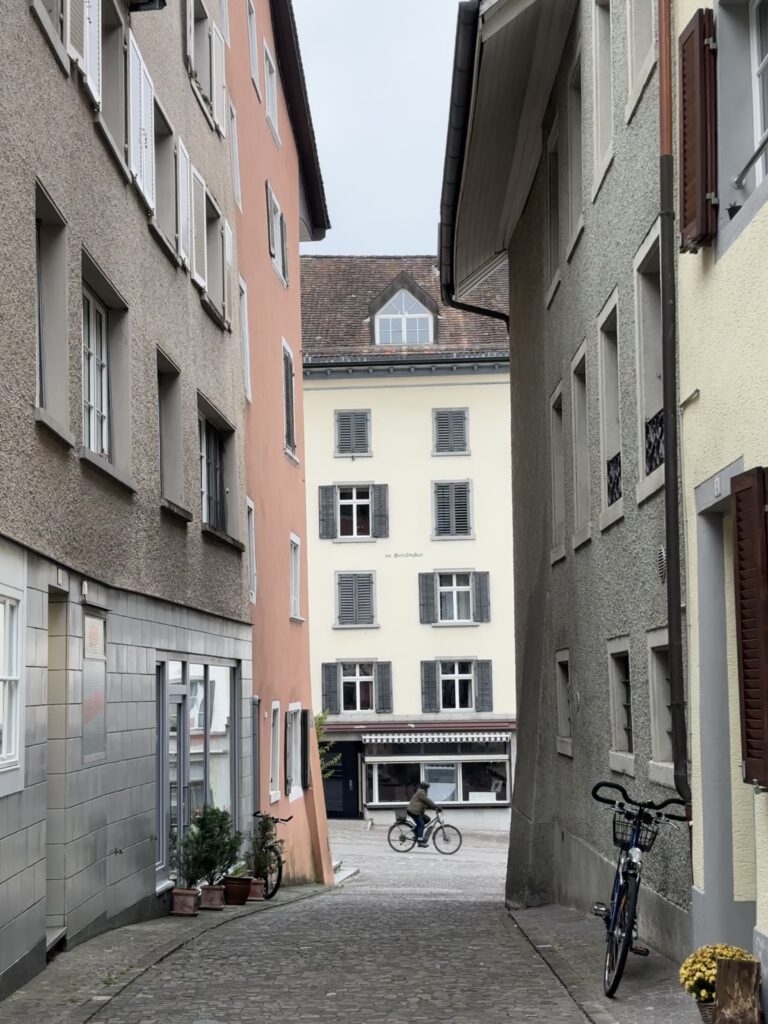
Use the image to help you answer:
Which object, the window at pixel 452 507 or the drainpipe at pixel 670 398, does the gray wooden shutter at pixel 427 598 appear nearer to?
the window at pixel 452 507

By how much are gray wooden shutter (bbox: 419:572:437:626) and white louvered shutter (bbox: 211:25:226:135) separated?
28350mm

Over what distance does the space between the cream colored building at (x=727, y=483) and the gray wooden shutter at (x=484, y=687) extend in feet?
126

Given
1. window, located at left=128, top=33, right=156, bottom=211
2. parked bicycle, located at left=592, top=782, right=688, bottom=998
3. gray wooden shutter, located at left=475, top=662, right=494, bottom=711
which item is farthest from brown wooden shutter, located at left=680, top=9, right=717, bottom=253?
gray wooden shutter, located at left=475, top=662, right=494, bottom=711

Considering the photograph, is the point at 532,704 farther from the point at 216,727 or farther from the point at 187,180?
the point at 187,180

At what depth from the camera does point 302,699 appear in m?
27.8

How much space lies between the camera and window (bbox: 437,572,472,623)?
157 ft

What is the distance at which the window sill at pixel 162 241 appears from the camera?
1518 cm

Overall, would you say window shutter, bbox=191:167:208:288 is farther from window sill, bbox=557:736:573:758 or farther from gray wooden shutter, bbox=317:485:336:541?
gray wooden shutter, bbox=317:485:336:541

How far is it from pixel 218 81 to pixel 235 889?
404 inches

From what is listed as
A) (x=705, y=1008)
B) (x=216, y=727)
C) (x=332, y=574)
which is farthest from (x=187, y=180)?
(x=332, y=574)

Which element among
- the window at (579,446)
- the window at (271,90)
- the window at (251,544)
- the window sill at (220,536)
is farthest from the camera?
the window at (271,90)

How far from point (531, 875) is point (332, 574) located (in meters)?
30.4

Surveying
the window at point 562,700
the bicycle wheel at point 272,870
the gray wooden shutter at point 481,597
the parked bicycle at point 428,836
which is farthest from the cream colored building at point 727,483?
the gray wooden shutter at point 481,597

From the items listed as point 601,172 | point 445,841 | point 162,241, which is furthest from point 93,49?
point 445,841
